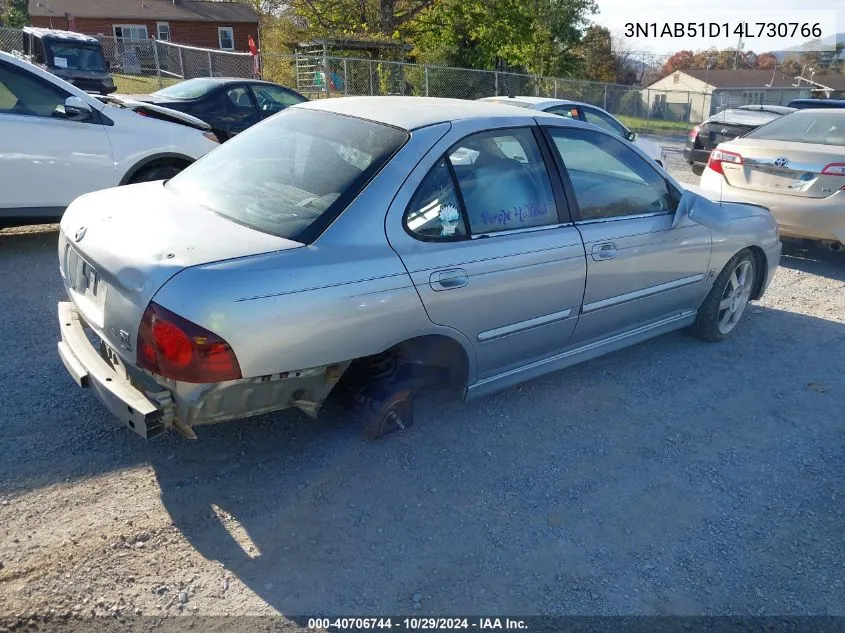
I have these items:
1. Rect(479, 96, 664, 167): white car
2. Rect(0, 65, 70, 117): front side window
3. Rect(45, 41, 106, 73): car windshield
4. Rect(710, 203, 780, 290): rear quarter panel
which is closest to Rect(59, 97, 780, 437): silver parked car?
Rect(710, 203, 780, 290): rear quarter panel

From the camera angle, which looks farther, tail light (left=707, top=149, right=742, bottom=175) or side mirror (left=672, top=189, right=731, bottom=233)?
tail light (left=707, top=149, right=742, bottom=175)

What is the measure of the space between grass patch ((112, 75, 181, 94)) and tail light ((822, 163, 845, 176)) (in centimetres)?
2101

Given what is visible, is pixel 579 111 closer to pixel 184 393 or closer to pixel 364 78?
pixel 184 393

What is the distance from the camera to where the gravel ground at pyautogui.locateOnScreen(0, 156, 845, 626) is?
2.62 metres

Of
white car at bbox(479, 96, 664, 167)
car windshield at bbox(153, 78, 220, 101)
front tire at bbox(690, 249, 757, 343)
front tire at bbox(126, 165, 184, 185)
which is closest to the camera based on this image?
front tire at bbox(690, 249, 757, 343)

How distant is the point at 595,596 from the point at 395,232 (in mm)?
1696

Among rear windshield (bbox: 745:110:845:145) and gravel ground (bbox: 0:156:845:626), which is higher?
rear windshield (bbox: 745:110:845:145)

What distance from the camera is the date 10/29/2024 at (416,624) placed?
2.45 metres

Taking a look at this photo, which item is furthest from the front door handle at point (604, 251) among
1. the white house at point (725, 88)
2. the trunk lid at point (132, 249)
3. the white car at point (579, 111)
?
the white house at point (725, 88)

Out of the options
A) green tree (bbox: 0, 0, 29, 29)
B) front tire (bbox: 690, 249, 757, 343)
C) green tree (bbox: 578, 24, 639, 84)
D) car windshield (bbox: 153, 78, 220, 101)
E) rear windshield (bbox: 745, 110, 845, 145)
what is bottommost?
front tire (bbox: 690, 249, 757, 343)

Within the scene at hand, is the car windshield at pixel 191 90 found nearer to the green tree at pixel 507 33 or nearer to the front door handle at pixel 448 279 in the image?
the front door handle at pixel 448 279

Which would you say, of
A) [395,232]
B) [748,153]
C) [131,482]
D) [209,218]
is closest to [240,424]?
[131,482]

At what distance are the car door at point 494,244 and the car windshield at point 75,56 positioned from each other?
19211 millimetres

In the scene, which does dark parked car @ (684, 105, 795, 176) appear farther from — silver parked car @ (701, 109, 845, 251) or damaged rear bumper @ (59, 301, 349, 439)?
damaged rear bumper @ (59, 301, 349, 439)
